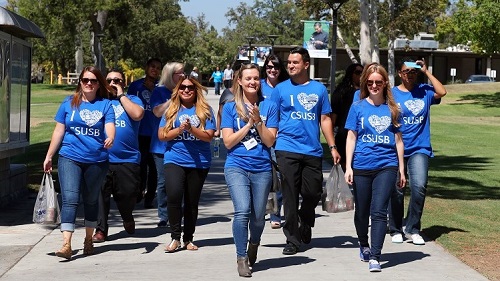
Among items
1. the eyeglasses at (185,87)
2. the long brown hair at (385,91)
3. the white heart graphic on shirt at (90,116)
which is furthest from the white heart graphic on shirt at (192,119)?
the long brown hair at (385,91)

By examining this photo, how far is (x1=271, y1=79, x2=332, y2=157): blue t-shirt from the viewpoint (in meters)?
8.98

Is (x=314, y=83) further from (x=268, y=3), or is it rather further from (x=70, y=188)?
(x=268, y=3)

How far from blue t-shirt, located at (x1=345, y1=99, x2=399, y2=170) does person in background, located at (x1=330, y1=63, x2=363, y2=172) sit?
217 centimetres

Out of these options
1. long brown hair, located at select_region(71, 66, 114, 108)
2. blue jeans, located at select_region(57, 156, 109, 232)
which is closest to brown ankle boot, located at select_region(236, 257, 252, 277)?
blue jeans, located at select_region(57, 156, 109, 232)

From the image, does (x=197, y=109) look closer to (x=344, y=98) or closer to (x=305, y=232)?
(x=305, y=232)

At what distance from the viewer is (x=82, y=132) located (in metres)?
8.80

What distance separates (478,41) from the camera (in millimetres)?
51562

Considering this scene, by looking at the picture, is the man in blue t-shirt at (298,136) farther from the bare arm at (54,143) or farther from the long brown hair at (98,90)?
the bare arm at (54,143)

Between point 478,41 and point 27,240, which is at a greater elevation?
point 478,41

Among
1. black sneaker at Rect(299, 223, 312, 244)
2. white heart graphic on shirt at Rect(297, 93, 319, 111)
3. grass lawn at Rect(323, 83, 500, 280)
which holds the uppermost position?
white heart graphic on shirt at Rect(297, 93, 319, 111)

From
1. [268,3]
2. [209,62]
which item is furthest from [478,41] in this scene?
[268,3]

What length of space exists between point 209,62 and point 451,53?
3764 cm

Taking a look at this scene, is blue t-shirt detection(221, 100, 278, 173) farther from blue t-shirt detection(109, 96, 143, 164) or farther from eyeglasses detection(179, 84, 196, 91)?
blue t-shirt detection(109, 96, 143, 164)

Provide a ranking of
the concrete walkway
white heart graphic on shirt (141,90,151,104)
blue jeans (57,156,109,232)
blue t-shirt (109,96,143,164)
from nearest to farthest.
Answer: the concrete walkway → blue jeans (57,156,109,232) → blue t-shirt (109,96,143,164) → white heart graphic on shirt (141,90,151,104)
